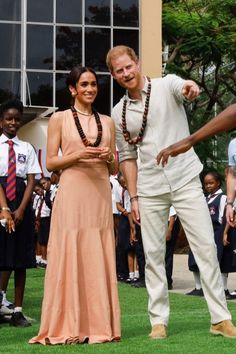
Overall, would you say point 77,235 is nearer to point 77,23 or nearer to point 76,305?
point 76,305

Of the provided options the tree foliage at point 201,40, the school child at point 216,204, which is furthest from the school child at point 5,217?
the tree foliage at point 201,40

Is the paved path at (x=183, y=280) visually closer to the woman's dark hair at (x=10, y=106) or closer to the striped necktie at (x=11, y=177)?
the striped necktie at (x=11, y=177)

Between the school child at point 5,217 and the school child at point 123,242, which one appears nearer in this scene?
the school child at point 5,217

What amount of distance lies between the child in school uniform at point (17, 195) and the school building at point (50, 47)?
20.5 meters

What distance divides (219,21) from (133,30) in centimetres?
336

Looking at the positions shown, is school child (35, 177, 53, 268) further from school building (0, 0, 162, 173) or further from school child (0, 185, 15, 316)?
school child (0, 185, 15, 316)

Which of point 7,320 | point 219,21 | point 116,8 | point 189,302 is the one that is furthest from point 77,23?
point 7,320

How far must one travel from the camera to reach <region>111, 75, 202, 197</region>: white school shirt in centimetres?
841

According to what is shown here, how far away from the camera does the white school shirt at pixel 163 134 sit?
331 inches

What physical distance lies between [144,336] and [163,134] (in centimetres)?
173

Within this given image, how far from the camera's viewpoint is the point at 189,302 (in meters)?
12.9

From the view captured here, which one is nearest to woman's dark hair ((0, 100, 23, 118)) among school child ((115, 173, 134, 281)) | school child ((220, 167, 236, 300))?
school child ((220, 167, 236, 300))

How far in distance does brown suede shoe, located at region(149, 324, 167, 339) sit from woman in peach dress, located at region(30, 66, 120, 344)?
31cm

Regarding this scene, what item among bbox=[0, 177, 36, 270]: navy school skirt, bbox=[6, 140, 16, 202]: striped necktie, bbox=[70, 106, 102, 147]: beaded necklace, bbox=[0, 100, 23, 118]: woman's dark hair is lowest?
bbox=[0, 177, 36, 270]: navy school skirt
